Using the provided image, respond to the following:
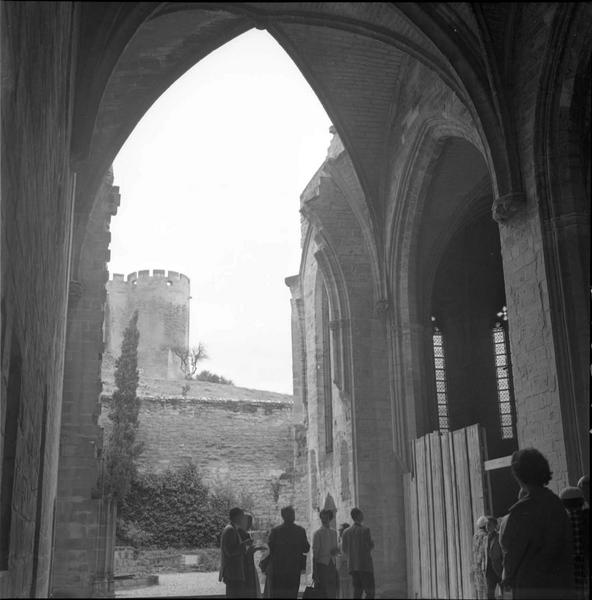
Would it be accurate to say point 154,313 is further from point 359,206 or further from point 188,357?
point 359,206

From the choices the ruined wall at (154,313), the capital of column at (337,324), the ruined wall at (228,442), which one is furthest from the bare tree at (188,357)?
the capital of column at (337,324)

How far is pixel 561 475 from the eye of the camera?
836cm

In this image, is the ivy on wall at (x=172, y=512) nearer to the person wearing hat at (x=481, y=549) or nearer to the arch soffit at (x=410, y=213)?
the arch soffit at (x=410, y=213)

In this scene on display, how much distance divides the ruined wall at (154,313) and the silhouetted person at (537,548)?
48.8m

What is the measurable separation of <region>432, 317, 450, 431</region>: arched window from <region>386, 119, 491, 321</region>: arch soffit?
305 cm

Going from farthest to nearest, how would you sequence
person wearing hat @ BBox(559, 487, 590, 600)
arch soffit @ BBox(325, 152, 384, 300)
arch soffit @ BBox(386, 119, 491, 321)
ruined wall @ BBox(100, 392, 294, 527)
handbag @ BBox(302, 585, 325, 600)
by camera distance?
ruined wall @ BBox(100, 392, 294, 527)
arch soffit @ BBox(325, 152, 384, 300)
arch soffit @ BBox(386, 119, 491, 321)
person wearing hat @ BBox(559, 487, 590, 600)
handbag @ BBox(302, 585, 325, 600)

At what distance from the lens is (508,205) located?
9.59m

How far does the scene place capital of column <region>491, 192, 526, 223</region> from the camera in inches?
376

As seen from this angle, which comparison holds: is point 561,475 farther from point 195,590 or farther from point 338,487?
point 195,590

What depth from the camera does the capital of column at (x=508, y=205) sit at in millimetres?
9547

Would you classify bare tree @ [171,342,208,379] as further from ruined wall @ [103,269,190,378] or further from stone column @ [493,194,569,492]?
stone column @ [493,194,569,492]

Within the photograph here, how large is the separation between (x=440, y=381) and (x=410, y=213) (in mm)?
5084

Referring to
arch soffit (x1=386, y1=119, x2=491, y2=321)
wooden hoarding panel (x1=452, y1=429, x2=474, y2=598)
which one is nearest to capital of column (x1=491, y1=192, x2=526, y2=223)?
wooden hoarding panel (x1=452, y1=429, x2=474, y2=598)

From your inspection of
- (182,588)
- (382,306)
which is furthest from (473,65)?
(182,588)
